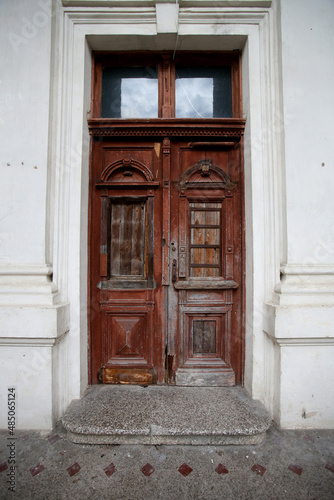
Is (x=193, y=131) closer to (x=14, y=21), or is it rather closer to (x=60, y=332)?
(x=14, y=21)

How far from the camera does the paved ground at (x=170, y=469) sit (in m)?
1.66

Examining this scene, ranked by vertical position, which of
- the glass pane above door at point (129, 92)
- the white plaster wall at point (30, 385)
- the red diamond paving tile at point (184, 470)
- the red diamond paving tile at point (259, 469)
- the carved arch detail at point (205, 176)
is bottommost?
the red diamond paving tile at point (259, 469)

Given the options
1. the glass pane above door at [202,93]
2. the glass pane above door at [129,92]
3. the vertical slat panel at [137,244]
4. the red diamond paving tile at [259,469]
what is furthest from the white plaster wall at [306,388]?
the glass pane above door at [129,92]

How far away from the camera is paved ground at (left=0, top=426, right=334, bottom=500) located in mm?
1662

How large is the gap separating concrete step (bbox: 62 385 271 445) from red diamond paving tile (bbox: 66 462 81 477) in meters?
0.19

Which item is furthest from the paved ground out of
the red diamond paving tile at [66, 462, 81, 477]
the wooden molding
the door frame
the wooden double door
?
the wooden molding

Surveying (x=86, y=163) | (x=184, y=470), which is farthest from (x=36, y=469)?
(x=86, y=163)

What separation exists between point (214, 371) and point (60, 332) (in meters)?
1.65

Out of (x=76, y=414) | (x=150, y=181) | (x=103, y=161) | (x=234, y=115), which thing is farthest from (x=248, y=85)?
(x=76, y=414)

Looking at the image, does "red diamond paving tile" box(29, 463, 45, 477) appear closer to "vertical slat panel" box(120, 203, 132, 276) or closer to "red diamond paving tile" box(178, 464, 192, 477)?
"red diamond paving tile" box(178, 464, 192, 477)

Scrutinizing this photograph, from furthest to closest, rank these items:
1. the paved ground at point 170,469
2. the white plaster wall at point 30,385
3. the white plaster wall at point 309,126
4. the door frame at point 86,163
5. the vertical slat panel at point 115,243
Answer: the vertical slat panel at point 115,243, the door frame at point 86,163, the white plaster wall at point 309,126, the white plaster wall at point 30,385, the paved ground at point 170,469

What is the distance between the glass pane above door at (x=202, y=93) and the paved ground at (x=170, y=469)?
129 inches

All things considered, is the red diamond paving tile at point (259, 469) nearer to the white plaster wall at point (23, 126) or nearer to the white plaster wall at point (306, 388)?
the white plaster wall at point (306, 388)

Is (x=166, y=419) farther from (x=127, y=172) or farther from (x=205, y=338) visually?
(x=127, y=172)
